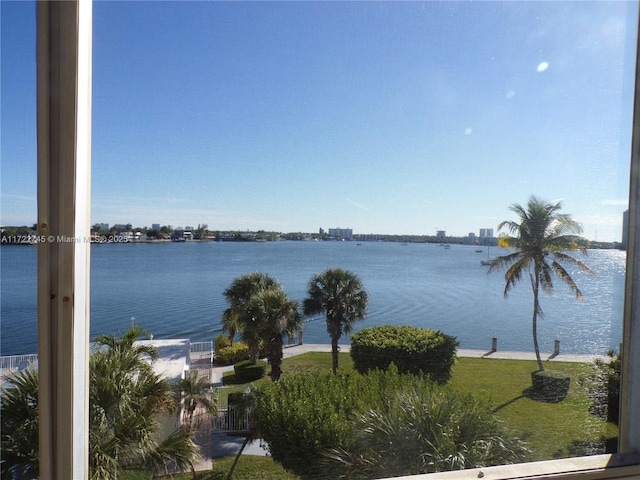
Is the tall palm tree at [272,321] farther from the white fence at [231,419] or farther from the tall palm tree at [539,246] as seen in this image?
the tall palm tree at [539,246]

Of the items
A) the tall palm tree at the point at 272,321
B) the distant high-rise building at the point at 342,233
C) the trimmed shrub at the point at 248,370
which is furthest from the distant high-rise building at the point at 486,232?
the trimmed shrub at the point at 248,370

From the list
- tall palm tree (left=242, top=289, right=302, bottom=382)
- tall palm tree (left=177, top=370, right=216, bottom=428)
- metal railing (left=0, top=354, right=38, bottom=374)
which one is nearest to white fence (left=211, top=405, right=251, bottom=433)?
tall palm tree (left=177, top=370, right=216, bottom=428)

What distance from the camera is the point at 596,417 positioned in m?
1.42

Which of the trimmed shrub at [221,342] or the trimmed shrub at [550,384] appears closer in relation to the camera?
the trimmed shrub at [221,342]

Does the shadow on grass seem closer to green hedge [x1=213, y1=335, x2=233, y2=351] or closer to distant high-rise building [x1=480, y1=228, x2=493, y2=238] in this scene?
distant high-rise building [x1=480, y1=228, x2=493, y2=238]

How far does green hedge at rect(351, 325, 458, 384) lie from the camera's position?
4.21 ft

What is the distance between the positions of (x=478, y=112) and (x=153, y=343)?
4.51 feet

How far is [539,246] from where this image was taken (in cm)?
142

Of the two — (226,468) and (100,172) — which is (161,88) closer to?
(100,172)

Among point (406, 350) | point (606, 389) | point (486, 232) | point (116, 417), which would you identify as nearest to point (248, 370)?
point (116, 417)

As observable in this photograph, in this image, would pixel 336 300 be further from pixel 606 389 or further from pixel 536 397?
pixel 606 389

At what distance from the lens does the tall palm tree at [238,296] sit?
1.19 m

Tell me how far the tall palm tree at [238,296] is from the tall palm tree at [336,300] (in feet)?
0.56

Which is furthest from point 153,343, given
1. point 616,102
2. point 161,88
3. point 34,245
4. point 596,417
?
point 616,102
